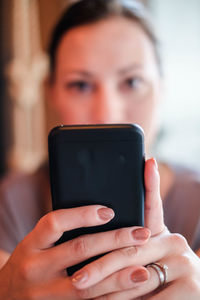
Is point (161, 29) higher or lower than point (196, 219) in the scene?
higher

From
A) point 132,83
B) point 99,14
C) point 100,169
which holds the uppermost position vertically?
point 99,14

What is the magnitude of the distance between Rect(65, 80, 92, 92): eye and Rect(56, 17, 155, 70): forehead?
4 centimetres

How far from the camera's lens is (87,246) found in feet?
0.95

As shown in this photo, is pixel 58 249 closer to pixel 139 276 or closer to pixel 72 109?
pixel 139 276

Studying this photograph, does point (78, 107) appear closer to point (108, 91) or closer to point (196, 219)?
point (108, 91)

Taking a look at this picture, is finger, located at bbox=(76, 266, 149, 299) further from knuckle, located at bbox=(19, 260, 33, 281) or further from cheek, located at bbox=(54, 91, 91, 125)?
cheek, located at bbox=(54, 91, 91, 125)

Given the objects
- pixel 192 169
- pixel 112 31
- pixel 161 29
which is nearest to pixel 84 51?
pixel 112 31

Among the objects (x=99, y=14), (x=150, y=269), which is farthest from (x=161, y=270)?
(x=99, y=14)

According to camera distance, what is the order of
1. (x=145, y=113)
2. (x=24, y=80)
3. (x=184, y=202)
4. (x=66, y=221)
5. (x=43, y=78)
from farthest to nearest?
(x=24, y=80) < (x=43, y=78) < (x=145, y=113) < (x=184, y=202) < (x=66, y=221)

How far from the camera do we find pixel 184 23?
1088 mm

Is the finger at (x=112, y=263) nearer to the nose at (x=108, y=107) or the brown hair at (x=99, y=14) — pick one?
the nose at (x=108, y=107)

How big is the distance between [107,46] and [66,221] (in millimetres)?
422

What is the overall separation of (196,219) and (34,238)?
29 centimetres

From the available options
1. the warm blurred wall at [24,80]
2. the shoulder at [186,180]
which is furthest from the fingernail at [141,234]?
the warm blurred wall at [24,80]
